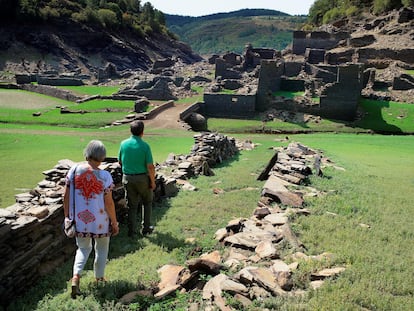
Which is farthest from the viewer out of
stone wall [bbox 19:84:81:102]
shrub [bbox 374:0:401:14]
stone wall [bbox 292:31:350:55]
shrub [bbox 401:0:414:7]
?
shrub [bbox 374:0:401:14]

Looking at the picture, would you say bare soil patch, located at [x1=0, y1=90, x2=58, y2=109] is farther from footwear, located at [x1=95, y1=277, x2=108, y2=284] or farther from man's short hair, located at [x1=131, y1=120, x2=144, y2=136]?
footwear, located at [x1=95, y1=277, x2=108, y2=284]

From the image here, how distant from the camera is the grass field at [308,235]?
202 inches

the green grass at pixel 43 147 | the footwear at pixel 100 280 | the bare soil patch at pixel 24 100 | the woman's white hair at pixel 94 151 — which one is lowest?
the green grass at pixel 43 147

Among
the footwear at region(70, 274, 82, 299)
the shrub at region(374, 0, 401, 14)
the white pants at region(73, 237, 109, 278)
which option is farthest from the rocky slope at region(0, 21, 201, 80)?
the footwear at region(70, 274, 82, 299)

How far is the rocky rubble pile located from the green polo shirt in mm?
2075

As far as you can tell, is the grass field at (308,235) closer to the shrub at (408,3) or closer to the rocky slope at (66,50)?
the rocky slope at (66,50)

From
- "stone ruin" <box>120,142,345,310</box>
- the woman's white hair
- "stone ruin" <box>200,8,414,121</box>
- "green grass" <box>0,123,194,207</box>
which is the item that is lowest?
"green grass" <box>0,123,194,207</box>

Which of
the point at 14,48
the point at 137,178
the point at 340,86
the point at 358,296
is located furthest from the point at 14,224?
the point at 14,48

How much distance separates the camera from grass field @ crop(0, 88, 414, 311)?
16.8 ft

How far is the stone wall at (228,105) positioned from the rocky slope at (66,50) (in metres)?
31.7

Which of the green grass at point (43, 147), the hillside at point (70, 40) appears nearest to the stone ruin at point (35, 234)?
the green grass at point (43, 147)

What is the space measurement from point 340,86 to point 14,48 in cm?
6550

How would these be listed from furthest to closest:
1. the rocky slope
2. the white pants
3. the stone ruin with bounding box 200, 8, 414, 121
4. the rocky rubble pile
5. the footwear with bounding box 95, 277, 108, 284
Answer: the rocky slope < the stone ruin with bounding box 200, 8, 414, 121 < the footwear with bounding box 95, 277, 108, 284 < the white pants < the rocky rubble pile

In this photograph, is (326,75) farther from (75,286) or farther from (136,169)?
(75,286)
